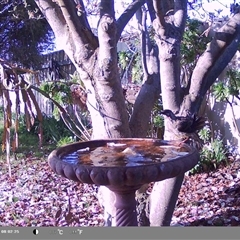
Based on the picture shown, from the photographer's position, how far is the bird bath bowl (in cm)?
79

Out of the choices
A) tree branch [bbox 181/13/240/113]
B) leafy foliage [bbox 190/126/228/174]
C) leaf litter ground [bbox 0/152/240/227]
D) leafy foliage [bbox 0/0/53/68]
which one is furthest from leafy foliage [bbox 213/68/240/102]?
leafy foliage [bbox 0/0/53/68]

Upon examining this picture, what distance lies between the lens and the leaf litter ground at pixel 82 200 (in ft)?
5.25

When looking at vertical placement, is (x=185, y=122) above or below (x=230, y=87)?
below

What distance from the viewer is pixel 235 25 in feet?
3.95

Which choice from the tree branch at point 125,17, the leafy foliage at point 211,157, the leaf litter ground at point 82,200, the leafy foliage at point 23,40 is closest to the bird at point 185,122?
→ the tree branch at point 125,17

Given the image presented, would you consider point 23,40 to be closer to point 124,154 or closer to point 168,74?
point 168,74

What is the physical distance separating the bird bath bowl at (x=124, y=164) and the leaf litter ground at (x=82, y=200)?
11.5 inches

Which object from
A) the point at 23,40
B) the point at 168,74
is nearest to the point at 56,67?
the point at 23,40

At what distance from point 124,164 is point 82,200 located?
47.6 inches

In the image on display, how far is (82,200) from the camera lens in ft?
6.54

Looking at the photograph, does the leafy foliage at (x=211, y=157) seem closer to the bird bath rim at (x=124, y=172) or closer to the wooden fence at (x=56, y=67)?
the bird bath rim at (x=124, y=172)

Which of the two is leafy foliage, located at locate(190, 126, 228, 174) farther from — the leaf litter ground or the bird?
the bird

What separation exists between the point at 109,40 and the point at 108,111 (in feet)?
0.77

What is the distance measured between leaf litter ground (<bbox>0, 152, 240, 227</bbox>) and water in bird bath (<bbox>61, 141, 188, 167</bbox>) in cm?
31
